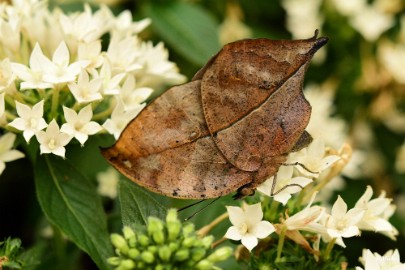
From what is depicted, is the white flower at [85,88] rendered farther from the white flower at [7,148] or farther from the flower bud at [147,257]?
the flower bud at [147,257]

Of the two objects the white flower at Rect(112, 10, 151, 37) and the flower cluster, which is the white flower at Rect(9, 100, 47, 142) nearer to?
the flower cluster

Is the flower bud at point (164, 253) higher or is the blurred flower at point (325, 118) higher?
the flower bud at point (164, 253)

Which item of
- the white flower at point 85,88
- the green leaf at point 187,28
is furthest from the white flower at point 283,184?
the green leaf at point 187,28

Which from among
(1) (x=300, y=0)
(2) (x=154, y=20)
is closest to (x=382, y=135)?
(1) (x=300, y=0)

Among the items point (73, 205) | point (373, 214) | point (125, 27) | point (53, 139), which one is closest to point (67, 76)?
point (53, 139)

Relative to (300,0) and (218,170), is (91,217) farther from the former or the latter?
(300,0)

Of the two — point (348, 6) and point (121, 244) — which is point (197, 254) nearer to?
point (121, 244)

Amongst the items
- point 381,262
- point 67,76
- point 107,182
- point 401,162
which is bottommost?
point 107,182
